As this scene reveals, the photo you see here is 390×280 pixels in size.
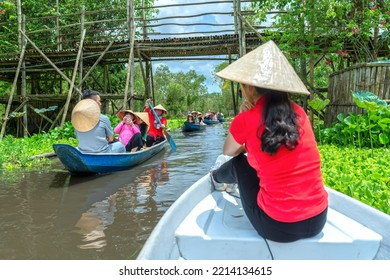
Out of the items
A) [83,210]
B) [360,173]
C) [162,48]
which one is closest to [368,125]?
[360,173]

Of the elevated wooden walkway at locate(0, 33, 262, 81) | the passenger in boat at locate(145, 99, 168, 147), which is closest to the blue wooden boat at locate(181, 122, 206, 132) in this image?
the elevated wooden walkway at locate(0, 33, 262, 81)

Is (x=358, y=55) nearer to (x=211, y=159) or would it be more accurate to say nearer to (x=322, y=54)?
(x=322, y=54)

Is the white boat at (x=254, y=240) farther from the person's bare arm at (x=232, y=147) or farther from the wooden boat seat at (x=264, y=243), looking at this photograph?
the person's bare arm at (x=232, y=147)

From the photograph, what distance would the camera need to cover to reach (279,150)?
1946 millimetres

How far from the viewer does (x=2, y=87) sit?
2014cm

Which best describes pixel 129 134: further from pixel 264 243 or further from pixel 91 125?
pixel 264 243

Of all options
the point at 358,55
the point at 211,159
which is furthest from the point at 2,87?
the point at 358,55

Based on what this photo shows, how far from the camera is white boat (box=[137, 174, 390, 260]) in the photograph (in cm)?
209

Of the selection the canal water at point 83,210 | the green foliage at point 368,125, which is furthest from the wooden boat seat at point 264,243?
the green foliage at point 368,125

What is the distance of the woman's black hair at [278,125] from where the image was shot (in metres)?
1.88

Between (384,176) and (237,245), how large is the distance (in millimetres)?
2730

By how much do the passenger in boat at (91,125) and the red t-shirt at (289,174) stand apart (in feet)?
13.1

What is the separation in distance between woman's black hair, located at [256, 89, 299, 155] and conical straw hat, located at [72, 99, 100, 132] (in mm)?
4099

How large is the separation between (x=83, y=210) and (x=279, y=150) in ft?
9.96
